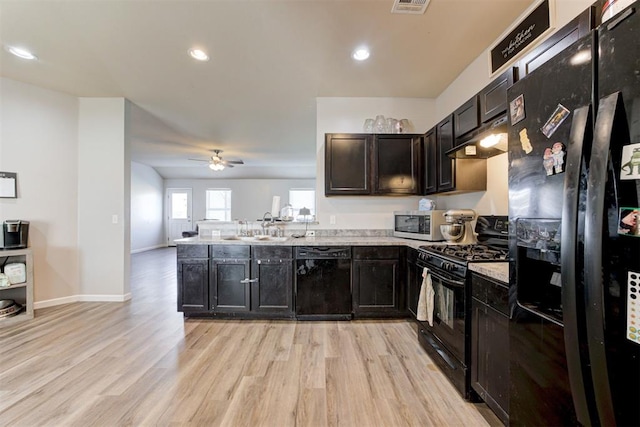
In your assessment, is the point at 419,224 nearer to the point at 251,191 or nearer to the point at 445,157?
the point at 445,157

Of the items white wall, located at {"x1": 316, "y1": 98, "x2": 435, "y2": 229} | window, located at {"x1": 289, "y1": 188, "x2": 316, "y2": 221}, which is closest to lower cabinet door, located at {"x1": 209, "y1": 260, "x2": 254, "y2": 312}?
white wall, located at {"x1": 316, "y1": 98, "x2": 435, "y2": 229}

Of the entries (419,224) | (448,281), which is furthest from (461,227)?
(448,281)

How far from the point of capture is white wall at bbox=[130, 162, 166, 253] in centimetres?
805

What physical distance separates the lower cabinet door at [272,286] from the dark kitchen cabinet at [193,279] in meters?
0.56

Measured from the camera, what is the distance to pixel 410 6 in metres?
1.95

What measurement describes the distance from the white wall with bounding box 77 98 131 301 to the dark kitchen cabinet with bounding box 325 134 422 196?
9.64ft

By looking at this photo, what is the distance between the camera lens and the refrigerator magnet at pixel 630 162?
0.62m

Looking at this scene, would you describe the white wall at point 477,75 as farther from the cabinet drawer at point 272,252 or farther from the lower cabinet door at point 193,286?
the lower cabinet door at point 193,286

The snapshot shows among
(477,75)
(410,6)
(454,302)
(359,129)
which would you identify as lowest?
(454,302)

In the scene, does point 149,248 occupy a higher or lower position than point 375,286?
lower

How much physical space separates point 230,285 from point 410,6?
3.09 metres

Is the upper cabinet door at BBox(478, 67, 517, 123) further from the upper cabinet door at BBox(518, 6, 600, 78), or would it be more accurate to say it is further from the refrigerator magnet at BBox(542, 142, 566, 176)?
the refrigerator magnet at BBox(542, 142, 566, 176)

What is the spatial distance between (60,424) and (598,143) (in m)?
2.77

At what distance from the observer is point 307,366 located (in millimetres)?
2088
